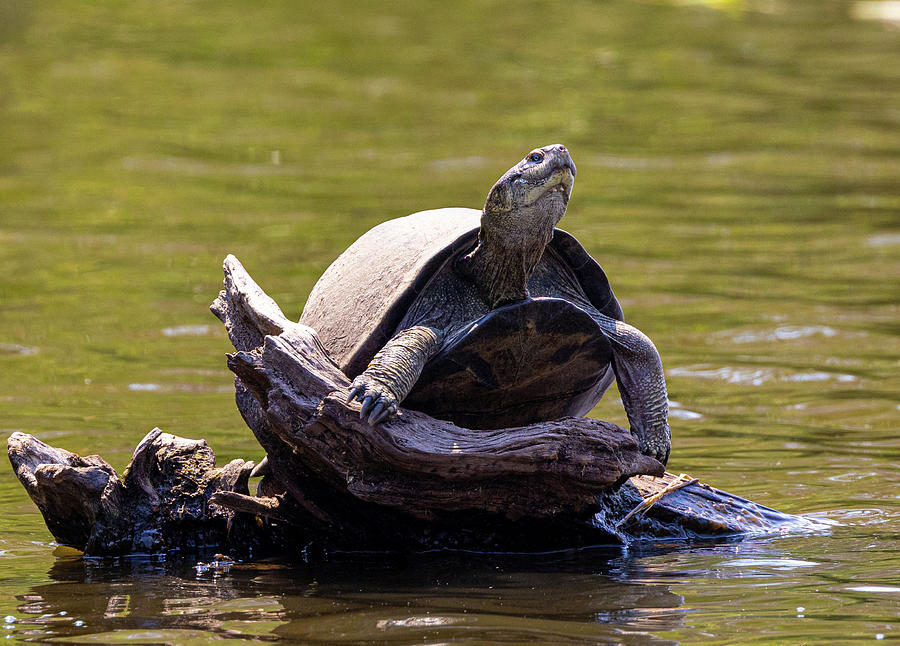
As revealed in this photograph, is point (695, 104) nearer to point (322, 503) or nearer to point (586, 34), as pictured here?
point (586, 34)

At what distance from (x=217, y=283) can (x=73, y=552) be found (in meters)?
4.21

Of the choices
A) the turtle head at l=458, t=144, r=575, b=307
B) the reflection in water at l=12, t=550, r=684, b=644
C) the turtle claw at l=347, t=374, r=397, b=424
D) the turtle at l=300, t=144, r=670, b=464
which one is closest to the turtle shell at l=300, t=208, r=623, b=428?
the turtle at l=300, t=144, r=670, b=464

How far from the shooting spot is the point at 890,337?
23.6 ft

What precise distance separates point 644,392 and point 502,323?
2.02ft

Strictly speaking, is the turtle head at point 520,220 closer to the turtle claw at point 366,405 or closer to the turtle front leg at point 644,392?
the turtle front leg at point 644,392

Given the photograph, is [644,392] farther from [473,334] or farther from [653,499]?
[473,334]

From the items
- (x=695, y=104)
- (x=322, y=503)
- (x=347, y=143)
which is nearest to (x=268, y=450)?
(x=322, y=503)

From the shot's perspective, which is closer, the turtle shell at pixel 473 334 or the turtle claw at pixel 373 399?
the turtle claw at pixel 373 399

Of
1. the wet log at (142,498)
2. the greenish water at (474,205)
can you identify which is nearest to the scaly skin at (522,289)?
the greenish water at (474,205)

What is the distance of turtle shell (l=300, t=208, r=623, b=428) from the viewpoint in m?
4.05

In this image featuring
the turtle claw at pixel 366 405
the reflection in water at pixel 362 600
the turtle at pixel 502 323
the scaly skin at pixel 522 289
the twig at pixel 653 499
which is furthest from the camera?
the twig at pixel 653 499

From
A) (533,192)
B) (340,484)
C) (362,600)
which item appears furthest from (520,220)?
(362,600)

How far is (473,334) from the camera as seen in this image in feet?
13.1

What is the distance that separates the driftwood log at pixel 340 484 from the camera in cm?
379
